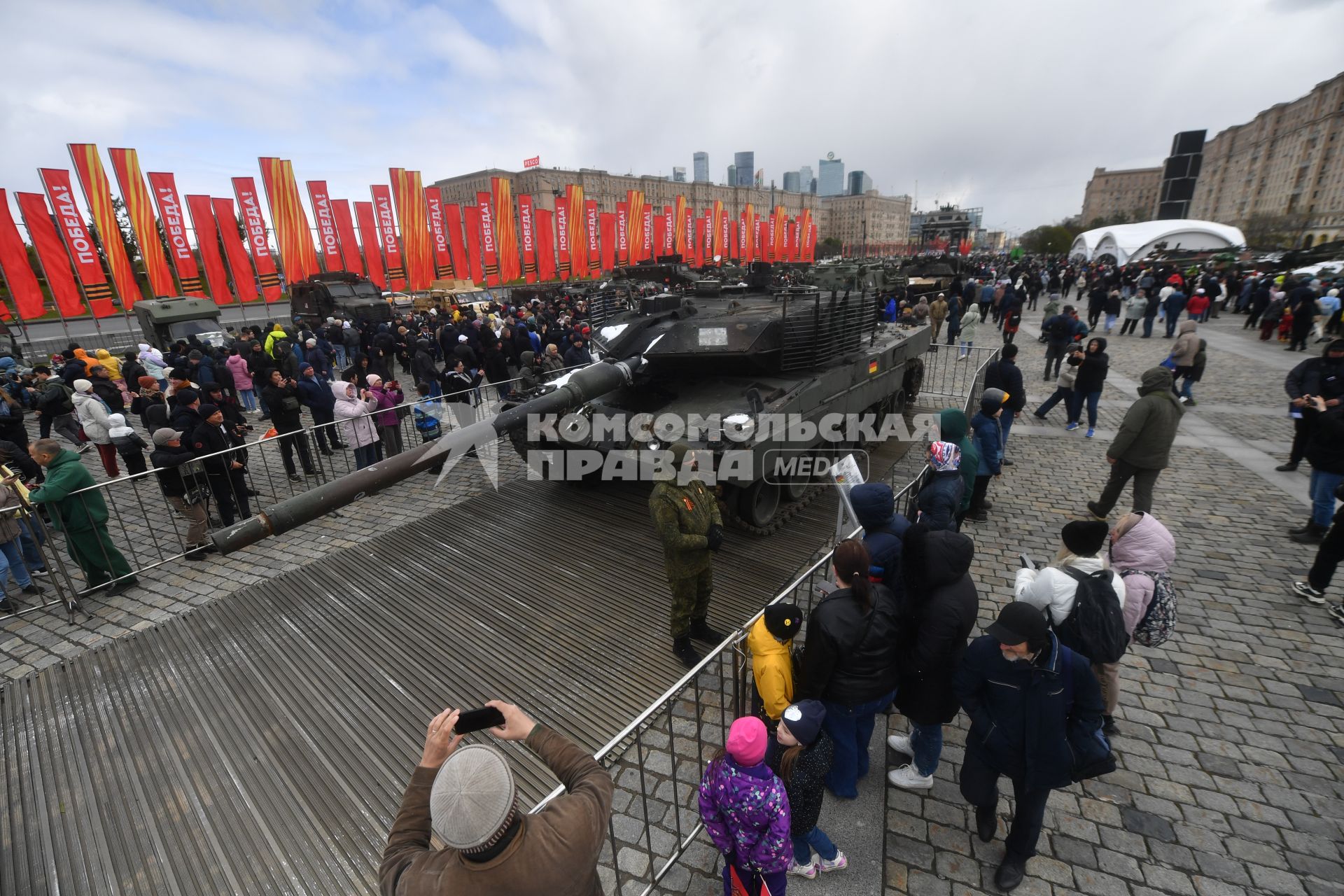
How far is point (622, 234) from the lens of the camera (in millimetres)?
35562

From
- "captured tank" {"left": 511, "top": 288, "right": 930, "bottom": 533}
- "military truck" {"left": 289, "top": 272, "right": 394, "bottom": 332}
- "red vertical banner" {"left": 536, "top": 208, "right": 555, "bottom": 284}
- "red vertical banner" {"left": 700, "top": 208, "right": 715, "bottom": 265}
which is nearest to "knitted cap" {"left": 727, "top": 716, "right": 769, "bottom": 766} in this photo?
"captured tank" {"left": 511, "top": 288, "right": 930, "bottom": 533}

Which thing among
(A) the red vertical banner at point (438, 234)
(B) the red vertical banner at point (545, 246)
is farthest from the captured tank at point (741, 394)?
(B) the red vertical banner at point (545, 246)

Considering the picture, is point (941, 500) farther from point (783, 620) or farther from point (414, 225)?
point (414, 225)

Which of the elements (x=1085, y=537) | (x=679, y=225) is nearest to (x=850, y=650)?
(x=1085, y=537)

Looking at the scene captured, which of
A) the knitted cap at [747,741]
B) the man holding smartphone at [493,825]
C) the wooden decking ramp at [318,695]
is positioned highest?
the man holding smartphone at [493,825]

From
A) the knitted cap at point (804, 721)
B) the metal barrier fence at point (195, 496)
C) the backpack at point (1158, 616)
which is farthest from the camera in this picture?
the metal barrier fence at point (195, 496)

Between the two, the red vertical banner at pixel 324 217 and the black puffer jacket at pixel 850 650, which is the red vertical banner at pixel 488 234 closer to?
the red vertical banner at pixel 324 217

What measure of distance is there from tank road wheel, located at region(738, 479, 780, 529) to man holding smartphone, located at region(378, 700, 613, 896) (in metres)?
4.45

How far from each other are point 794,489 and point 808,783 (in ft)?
15.7

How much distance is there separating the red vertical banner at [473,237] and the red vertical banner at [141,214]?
11.5 m

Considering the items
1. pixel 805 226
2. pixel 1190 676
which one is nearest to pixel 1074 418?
pixel 1190 676

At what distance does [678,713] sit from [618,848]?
1088 millimetres

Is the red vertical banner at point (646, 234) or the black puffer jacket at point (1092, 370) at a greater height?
the red vertical banner at point (646, 234)

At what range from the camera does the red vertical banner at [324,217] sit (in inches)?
919
